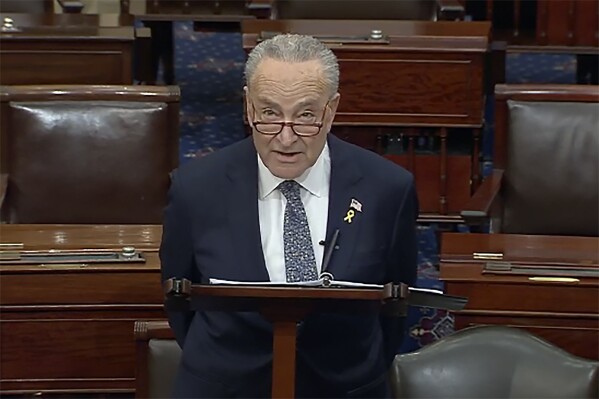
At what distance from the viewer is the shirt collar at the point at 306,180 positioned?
1.83 meters

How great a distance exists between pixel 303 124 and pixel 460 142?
2395 millimetres

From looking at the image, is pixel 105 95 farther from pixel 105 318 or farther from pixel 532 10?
pixel 532 10

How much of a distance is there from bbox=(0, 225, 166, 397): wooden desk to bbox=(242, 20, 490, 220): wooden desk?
1.26m

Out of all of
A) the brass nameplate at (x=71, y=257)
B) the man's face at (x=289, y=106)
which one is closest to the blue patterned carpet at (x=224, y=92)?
the brass nameplate at (x=71, y=257)

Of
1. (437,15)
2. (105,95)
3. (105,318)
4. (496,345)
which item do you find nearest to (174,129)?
(105,95)

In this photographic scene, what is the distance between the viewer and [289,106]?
1.71m

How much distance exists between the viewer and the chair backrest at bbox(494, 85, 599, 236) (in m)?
3.33

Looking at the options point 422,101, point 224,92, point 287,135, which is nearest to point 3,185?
point 422,101

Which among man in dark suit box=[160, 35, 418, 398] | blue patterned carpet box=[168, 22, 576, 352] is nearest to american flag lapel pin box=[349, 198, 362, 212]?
man in dark suit box=[160, 35, 418, 398]

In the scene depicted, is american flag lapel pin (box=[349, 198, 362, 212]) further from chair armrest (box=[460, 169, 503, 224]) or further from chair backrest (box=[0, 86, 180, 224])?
chair backrest (box=[0, 86, 180, 224])

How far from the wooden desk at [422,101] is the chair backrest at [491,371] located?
64.9 inches

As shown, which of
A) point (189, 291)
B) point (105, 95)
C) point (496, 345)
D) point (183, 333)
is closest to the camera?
point (189, 291)

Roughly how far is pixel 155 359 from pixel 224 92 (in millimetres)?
3053

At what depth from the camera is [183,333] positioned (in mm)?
1981
